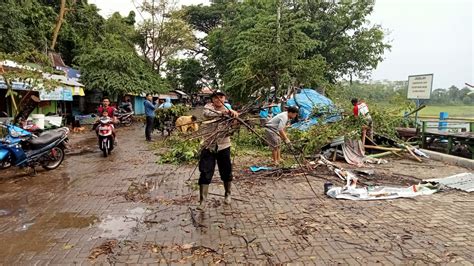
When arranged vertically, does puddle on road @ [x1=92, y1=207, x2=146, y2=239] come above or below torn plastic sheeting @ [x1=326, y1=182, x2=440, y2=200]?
below

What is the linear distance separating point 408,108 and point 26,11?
18.6m

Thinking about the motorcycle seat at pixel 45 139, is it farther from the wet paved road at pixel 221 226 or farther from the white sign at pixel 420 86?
the white sign at pixel 420 86

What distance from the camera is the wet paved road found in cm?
384

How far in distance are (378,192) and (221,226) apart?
2986mm

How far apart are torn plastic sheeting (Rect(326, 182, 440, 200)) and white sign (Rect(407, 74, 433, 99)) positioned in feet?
18.6

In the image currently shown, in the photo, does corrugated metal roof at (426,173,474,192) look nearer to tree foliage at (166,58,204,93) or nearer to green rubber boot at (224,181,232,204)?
green rubber boot at (224,181,232,204)

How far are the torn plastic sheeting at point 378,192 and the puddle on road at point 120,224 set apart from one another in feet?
10.4

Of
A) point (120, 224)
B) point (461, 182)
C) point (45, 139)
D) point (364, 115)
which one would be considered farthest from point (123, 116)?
point (461, 182)

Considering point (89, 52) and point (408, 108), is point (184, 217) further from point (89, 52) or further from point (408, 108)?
point (89, 52)

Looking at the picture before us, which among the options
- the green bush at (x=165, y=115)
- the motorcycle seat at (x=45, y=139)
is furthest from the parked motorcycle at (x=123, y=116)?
the motorcycle seat at (x=45, y=139)

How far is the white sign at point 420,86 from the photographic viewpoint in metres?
11.1

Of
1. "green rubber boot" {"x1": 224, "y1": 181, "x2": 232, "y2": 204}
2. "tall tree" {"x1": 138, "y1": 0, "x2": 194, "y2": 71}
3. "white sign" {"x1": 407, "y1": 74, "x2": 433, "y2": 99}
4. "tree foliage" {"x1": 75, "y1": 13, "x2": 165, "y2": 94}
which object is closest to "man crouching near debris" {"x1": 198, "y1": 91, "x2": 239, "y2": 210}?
"green rubber boot" {"x1": 224, "y1": 181, "x2": 232, "y2": 204}

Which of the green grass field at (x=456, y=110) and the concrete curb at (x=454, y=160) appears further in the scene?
the green grass field at (x=456, y=110)

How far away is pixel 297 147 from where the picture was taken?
9.49 m
